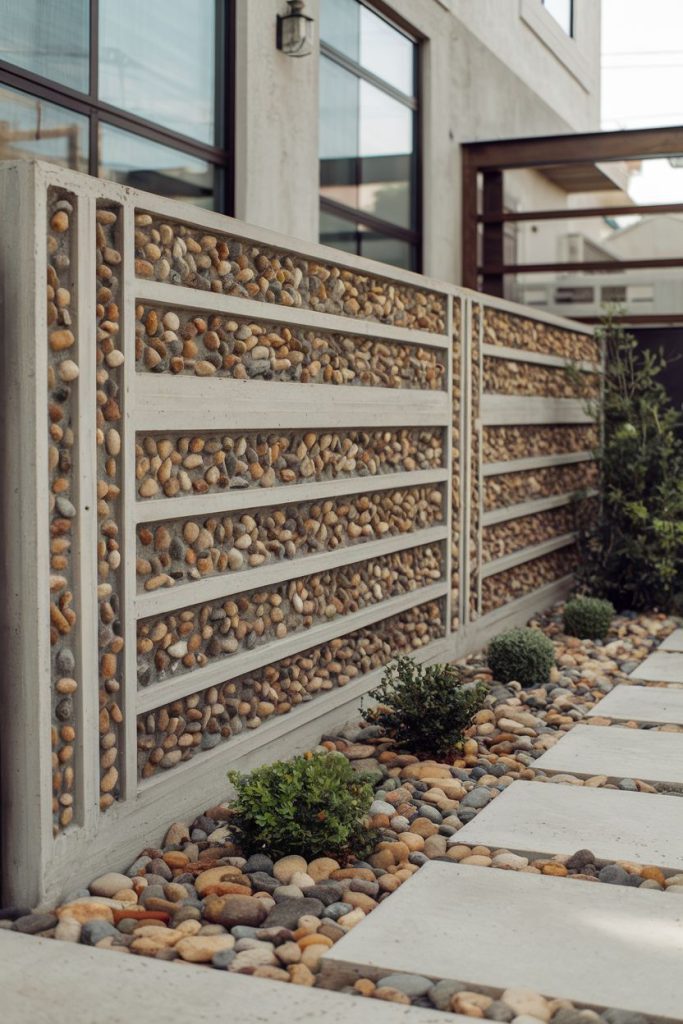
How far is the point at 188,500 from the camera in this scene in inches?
142

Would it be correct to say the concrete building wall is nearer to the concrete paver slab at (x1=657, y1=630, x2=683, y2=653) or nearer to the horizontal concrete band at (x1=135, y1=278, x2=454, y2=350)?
the horizontal concrete band at (x1=135, y1=278, x2=454, y2=350)

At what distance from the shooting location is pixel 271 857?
3389 millimetres

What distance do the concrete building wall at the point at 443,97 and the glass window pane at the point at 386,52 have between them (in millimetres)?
109

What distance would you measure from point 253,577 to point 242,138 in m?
3.29

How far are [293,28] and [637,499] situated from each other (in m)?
3.59

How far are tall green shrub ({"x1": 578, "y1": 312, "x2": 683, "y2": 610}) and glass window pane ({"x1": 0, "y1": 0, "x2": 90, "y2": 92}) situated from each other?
4172 mm

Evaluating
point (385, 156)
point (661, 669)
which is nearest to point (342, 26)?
point (385, 156)

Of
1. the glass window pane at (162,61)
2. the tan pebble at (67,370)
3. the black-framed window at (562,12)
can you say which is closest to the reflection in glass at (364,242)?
the glass window pane at (162,61)

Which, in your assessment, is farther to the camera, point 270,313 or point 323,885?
point 270,313

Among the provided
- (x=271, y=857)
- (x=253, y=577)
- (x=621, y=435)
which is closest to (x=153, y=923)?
(x=271, y=857)

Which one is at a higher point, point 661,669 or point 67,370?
point 67,370

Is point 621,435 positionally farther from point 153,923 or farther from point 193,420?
point 153,923

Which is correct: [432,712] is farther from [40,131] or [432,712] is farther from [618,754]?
[40,131]

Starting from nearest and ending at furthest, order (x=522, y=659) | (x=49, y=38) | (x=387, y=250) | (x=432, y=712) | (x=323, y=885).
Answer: (x=323, y=885) < (x=432, y=712) < (x=49, y=38) < (x=522, y=659) < (x=387, y=250)
